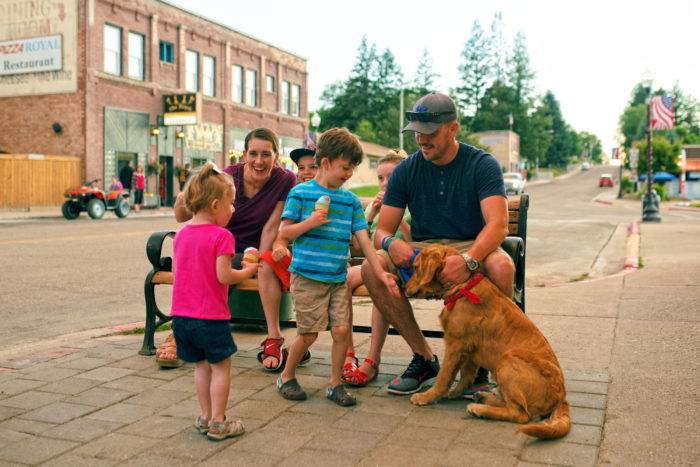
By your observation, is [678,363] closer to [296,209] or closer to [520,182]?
[296,209]

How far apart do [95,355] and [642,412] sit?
376 cm

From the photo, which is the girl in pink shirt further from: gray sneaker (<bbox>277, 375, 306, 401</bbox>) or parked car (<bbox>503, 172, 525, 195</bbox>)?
parked car (<bbox>503, 172, 525, 195</bbox>)

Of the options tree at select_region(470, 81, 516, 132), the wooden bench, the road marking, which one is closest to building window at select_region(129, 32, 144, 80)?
the road marking

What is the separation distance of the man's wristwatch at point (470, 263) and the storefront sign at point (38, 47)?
29918 millimetres

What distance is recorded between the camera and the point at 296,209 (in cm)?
425

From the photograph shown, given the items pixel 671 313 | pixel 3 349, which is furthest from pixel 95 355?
pixel 671 313

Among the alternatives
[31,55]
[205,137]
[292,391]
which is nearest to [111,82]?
[31,55]

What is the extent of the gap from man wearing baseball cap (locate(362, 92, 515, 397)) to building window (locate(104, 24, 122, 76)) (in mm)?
30050

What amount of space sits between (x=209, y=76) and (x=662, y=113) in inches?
913

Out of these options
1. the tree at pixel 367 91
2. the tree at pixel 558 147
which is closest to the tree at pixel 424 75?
the tree at pixel 367 91

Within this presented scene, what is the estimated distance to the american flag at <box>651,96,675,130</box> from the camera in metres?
31.5

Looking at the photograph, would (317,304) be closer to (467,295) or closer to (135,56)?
(467,295)

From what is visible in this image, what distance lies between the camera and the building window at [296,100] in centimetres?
4819

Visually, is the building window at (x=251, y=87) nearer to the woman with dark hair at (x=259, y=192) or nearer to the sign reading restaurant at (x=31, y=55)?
the sign reading restaurant at (x=31, y=55)
